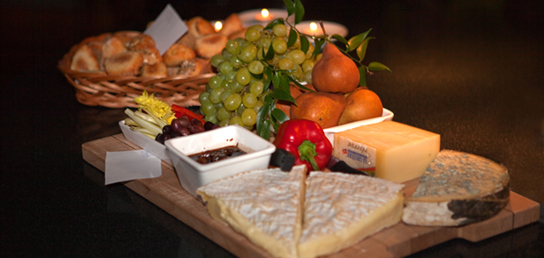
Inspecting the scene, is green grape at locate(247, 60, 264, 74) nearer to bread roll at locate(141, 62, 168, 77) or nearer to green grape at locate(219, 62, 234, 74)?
green grape at locate(219, 62, 234, 74)

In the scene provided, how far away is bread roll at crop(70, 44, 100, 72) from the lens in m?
2.32

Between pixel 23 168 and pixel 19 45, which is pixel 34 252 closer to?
pixel 23 168

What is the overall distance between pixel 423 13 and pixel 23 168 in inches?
124

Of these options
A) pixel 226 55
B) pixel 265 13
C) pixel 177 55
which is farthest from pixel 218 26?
pixel 226 55

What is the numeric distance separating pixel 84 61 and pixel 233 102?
3.09ft

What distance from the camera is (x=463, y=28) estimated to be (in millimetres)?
3441

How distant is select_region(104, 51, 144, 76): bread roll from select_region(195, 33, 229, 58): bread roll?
28 centimetres

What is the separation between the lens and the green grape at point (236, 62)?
5.93 feet

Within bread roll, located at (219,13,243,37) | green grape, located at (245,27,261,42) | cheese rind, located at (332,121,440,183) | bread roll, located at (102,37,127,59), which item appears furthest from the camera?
bread roll, located at (219,13,243,37)

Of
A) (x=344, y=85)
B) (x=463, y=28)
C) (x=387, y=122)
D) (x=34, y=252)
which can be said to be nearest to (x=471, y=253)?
(x=387, y=122)

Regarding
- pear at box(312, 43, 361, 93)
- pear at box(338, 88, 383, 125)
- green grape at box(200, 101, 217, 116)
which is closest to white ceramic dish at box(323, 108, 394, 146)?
pear at box(338, 88, 383, 125)

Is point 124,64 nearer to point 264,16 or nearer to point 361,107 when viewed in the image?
point 264,16

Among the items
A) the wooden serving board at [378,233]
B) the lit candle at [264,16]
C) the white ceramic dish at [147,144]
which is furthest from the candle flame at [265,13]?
the wooden serving board at [378,233]

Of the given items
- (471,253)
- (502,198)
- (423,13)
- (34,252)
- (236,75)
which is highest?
(423,13)
